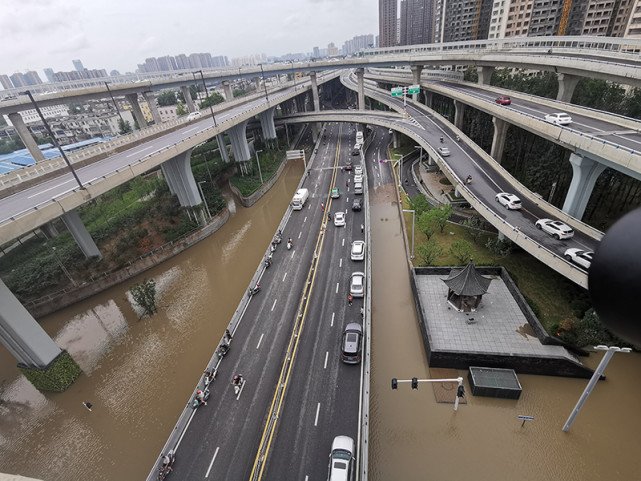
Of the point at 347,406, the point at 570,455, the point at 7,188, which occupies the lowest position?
the point at 570,455

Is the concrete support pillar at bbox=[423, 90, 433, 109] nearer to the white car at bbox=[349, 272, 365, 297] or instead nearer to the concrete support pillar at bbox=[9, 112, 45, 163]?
the white car at bbox=[349, 272, 365, 297]

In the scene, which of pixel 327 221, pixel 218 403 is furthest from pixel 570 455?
pixel 327 221

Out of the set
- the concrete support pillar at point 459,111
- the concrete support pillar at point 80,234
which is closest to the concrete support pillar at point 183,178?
the concrete support pillar at point 80,234

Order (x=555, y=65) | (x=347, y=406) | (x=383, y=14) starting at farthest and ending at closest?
(x=383, y=14), (x=555, y=65), (x=347, y=406)

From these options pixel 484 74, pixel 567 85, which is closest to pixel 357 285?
pixel 567 85

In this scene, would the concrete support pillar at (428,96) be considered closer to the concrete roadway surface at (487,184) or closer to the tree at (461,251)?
the concrete roadway surface at (487,184)

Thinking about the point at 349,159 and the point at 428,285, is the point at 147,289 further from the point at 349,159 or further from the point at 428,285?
the point at 349,159
